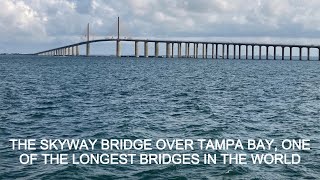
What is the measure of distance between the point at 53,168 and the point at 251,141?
977 cm

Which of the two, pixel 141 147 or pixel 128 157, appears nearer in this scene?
pixel 128 157

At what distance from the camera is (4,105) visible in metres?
34.7

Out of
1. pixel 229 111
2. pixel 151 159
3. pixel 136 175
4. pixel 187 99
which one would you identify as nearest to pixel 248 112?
pixel 229 111

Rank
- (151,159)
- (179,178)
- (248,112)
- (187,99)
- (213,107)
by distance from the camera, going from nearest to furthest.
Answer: (179,178) → (151,159) → (248,112) → (213,107) → (187,99)

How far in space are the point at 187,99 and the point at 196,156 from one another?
821 inches

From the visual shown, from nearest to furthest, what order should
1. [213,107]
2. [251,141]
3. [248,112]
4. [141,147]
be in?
[141,147]
[251,141]
[248,112]
[213,107]

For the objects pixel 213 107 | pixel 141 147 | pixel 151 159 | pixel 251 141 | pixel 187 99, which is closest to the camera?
pixel 151 159

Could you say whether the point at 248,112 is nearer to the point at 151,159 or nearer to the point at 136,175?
the point at 151,159

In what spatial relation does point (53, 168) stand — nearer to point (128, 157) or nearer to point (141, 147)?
point (128, 157)

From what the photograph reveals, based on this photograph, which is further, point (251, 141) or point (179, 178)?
point (251, 141)

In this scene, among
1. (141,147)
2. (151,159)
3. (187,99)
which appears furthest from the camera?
(187,99)

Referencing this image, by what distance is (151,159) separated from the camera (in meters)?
18.5

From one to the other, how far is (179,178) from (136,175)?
1.57 metres

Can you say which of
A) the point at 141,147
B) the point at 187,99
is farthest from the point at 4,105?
the point at 141,147
